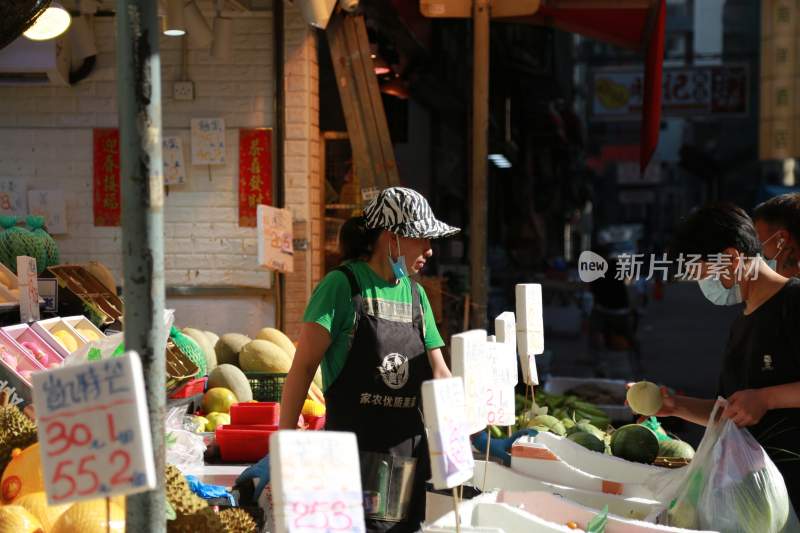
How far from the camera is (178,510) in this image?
246 cm

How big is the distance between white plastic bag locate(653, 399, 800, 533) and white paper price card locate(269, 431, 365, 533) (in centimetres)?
125

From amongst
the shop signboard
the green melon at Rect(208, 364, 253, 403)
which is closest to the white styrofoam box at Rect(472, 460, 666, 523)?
the green melon at Rect(208, 364, 253, 403)

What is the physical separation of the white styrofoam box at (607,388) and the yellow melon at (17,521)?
4.90 meters

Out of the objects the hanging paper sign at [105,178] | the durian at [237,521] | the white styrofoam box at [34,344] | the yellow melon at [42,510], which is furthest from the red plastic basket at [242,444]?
the hanging paper sign at [105,178]

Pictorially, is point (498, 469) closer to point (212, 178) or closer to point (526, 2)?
point (526, 2)

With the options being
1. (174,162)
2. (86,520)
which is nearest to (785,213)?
(86,520)

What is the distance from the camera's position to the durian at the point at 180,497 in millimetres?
2465

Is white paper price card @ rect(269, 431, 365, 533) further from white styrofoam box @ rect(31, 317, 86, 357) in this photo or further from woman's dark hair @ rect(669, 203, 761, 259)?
white styrofoam box @ rect(31, 317, 86, 357)

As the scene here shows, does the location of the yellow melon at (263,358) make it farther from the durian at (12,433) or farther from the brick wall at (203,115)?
the durian at (12,433)

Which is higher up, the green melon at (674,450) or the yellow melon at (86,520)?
the yellow melon at (86,520)

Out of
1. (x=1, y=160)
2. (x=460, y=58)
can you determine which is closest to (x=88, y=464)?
(x=1, y=160)

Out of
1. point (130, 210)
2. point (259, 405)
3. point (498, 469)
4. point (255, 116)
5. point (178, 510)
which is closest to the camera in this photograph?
point (130, 210)

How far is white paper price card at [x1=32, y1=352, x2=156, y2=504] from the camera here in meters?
1.68

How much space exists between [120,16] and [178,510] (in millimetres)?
1278
